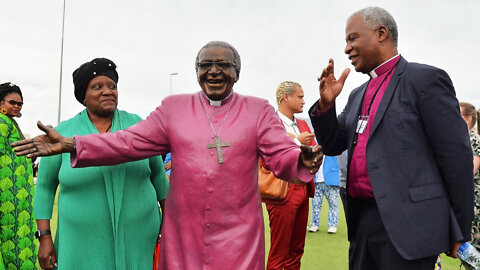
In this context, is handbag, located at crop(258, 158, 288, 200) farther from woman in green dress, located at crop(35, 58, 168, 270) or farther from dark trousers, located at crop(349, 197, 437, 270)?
woman in green dress, located at crop(35, 58, 168, 270)

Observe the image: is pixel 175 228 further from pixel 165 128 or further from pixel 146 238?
pixel 165 128

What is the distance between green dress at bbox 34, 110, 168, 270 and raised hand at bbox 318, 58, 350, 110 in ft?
4.00

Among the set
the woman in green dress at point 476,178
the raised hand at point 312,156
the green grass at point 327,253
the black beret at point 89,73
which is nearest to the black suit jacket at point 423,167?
the raised hand at point 312,156

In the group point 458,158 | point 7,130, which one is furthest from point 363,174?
point 7,130

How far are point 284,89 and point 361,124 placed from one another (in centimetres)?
224

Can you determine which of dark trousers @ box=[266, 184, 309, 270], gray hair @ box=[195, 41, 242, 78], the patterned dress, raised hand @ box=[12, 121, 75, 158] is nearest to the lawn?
dark trousers @ box=[266, 184, 309, 270]

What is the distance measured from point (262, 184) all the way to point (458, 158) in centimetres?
204

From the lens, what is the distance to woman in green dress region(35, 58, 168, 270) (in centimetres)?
251

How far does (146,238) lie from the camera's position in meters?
2.65

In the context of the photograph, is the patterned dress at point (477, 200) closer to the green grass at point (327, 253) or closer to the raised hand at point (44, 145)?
the green grass at point (327, 253)

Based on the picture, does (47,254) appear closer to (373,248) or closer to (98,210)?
(98,210)

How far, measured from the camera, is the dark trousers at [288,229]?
424 centimetres

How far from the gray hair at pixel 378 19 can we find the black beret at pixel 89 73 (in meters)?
1.56

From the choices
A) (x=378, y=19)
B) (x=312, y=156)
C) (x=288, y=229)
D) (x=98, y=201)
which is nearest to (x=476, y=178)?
(x=288, y=229)
